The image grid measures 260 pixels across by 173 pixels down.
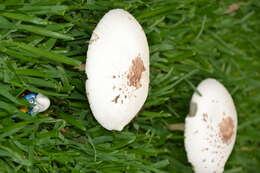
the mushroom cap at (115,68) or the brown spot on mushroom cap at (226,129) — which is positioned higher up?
the mushroom cap at (115,68)

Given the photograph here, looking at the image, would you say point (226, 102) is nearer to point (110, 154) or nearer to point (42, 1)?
point (110, 154)

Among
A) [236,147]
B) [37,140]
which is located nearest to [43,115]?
[37,140]

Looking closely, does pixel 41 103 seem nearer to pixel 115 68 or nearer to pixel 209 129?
pixel 115 68

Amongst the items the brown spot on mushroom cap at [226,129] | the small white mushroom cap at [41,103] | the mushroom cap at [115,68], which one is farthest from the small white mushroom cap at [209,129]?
the small white mushroom cap at [41,103]

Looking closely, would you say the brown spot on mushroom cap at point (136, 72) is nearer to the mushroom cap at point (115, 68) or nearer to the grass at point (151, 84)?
the mushroom cap at point (115, 68)

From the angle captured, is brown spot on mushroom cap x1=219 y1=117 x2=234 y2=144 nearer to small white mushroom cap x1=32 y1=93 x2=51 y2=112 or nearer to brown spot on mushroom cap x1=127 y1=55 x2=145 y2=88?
brown spot on mushroom cap x1=127 y1=55 x2=145 y2=88

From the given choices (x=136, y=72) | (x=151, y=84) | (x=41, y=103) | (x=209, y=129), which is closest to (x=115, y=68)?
(x=136, y=72)

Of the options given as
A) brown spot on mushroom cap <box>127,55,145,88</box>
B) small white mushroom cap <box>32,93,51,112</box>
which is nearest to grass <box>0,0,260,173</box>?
small white mushroom cap <box>32,93,51,112</box>
